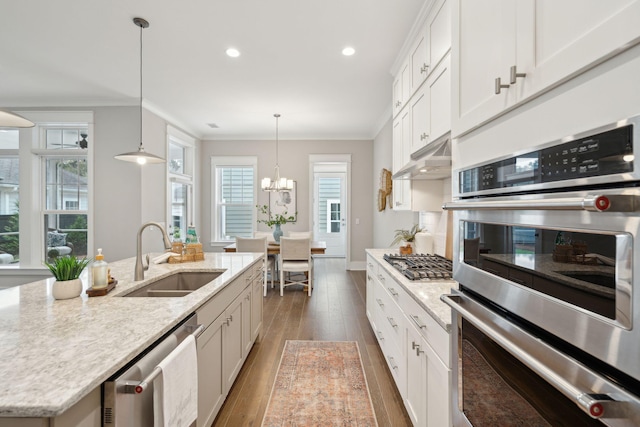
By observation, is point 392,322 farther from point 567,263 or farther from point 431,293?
point 567,263

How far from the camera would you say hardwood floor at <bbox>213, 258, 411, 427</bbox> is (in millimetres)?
2008

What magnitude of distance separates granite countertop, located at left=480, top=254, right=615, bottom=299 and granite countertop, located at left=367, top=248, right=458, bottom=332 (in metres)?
0.48

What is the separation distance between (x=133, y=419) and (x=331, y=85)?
147 inches

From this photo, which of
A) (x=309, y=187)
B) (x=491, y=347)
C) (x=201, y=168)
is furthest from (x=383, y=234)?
(x=491, y=347)

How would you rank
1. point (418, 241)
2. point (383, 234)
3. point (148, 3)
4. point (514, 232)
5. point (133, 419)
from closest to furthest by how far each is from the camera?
point (514, 232) → point (133, 419) → point (148, 3) → point (418, 241) → point (383, 234)

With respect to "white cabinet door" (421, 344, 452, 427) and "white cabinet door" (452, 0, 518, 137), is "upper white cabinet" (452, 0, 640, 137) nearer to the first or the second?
"white cabinet door" (452, 0, 518, 137)

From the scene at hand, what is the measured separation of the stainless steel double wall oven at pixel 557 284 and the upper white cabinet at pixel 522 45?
143 millimetres

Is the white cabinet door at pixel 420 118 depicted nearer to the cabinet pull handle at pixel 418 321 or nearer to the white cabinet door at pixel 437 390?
the cabinet pull handle at pixel 418 321

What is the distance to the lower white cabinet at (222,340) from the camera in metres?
1.59

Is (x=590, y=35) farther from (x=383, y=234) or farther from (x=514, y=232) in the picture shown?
(x=383, y=234)

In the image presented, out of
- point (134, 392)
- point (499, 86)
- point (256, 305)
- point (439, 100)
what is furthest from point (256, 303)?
point (499, 86)

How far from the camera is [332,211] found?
26.4 ft

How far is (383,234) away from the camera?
213 inches

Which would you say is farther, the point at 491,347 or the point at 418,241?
the point at 418,241
